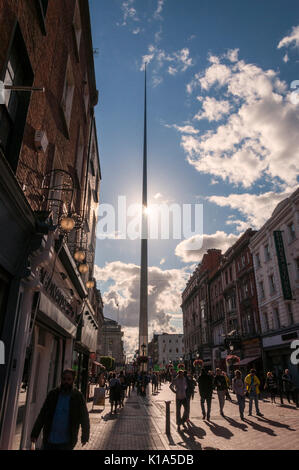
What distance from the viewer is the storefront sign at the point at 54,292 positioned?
A: 7377mm

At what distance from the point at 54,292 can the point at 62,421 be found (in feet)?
13.9

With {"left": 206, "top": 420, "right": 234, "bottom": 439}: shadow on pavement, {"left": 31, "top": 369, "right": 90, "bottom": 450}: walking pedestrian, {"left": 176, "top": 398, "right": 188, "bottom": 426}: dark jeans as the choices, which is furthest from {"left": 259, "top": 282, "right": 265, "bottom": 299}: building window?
{"left": 31, "top": 369, "right": 90, "bottom": 450}: walking pedestrian

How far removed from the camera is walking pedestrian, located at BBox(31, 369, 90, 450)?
4.49 m

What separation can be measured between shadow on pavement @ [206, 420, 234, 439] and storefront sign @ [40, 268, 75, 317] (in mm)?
5715

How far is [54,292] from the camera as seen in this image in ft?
27.7

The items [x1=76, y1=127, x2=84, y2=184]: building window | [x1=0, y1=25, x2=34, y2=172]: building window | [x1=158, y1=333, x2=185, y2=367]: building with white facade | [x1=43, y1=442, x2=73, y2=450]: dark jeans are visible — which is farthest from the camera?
[x1=158, y1=333, x2=185, y2=367]: building with white facade

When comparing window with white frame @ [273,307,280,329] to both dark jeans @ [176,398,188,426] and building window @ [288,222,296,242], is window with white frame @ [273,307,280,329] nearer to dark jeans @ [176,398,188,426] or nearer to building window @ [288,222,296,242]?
building window @ [288,222,296,242]

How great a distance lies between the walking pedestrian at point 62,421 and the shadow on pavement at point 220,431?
219 inches

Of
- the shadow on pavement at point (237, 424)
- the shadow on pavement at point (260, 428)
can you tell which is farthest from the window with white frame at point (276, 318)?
the shadow on pavement at point (260, 428)

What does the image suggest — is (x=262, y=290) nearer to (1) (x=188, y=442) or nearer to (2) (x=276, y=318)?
(2) (x=276, y=318)

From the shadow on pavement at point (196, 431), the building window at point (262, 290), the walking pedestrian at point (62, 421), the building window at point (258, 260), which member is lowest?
the shadow on pavement at point (196, 431)

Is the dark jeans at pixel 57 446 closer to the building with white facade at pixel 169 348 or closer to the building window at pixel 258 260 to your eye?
the building window at pixel 258 260
